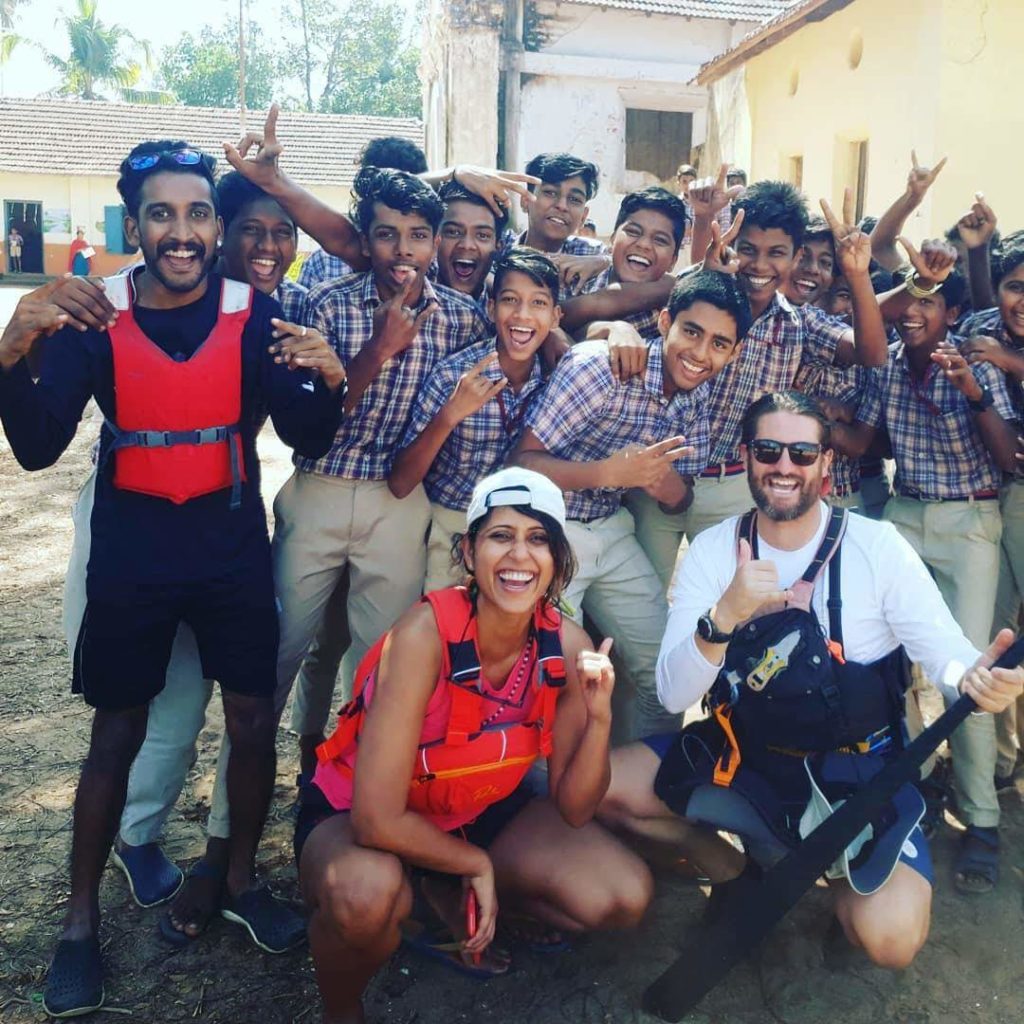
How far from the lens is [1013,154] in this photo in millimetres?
8820

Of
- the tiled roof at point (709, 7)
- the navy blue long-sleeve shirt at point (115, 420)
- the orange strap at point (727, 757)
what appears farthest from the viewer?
the tiled roof at point (709, 7)

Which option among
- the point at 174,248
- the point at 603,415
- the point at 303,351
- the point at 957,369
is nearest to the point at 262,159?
the point at 174,248

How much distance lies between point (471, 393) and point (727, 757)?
135 centimetres

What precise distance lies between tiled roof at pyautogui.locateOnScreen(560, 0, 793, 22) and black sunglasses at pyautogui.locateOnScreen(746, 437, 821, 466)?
14039mm

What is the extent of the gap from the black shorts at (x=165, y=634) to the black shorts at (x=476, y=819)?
423 millimetres

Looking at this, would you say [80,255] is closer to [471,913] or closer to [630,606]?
[630,606]

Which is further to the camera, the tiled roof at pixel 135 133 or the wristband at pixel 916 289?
the tiled roof at pixel 135 133

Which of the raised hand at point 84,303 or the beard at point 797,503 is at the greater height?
the raised hand at point 84,303

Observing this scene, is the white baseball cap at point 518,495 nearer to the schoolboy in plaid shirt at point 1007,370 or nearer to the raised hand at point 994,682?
the raised hand at point 994,682

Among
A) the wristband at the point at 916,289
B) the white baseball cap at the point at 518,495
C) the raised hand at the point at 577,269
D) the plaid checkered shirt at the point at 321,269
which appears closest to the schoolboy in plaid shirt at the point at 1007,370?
the wristband at the point at 916,289

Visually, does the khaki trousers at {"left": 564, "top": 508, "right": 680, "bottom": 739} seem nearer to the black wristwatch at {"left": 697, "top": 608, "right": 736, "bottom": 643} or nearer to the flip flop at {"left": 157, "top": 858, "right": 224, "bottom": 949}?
the black wristwatch at {"left": 697, "top": 608, "right": 736, "bottom": 643}

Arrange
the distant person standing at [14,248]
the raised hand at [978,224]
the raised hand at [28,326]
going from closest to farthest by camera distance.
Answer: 1. the raised hand at [28,326]
2. the raised hand at [978,224]
3. the distant person standing at [14,248]

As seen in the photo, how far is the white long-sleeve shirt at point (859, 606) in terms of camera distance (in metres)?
3.06

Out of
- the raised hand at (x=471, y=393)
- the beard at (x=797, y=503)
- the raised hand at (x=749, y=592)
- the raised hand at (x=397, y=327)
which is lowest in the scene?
the raised hand at (x=749, y=592)
